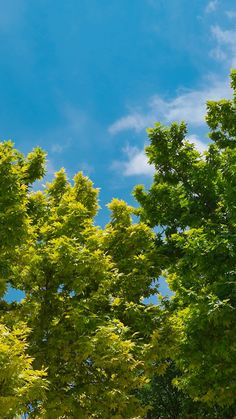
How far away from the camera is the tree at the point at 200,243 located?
16.0 metres

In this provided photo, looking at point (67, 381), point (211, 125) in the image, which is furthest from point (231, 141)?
point (67, 381)

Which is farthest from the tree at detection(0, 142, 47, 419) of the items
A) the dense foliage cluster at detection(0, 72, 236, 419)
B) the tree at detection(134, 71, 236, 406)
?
the tree at detection(134, 71, 236, 406)

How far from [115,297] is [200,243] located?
578 cm

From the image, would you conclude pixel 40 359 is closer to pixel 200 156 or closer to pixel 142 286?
pixel 142 286

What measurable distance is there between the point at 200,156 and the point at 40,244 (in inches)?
379

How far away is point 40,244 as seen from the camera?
1777cm

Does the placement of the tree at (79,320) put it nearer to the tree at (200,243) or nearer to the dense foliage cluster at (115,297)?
the dense foliage cluster at (115,297)

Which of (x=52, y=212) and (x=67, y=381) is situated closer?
(x=67, y=381)

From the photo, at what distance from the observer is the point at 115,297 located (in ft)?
66.7

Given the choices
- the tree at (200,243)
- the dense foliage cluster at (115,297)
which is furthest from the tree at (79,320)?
the tree at (200,243)

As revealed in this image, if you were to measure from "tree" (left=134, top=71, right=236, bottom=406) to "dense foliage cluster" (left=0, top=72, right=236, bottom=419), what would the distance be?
2.0 inches

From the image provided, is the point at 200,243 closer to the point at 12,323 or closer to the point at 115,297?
the point at 115,297

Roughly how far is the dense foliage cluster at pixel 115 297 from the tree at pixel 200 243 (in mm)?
51

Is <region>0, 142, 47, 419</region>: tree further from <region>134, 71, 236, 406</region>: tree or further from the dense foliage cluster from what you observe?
<region>134, 71, 236, 406</region>: tree
